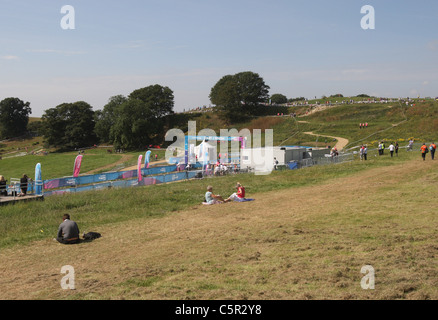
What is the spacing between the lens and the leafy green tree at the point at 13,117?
11369 centimetres

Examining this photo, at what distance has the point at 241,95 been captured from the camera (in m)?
91.9

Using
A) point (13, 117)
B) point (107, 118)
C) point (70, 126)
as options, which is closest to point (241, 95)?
point (107, 118)

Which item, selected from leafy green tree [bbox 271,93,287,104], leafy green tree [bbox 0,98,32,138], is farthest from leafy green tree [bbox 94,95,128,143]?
leafy green tree [bbox 271,93,287,104]

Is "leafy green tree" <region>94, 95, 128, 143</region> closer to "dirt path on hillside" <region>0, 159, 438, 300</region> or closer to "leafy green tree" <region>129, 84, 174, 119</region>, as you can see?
"leafy green tree" <region>129, 84, 174, 119</region>

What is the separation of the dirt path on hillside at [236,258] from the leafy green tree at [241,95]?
74.6 meters

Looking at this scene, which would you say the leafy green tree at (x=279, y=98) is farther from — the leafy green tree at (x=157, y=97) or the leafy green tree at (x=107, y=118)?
the leafy green tree at (x=107, y=118)

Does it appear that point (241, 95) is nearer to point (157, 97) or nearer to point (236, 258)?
point (157, 97)

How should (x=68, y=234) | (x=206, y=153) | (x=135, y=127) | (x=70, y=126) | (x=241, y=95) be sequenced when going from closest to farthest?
(x=68, y=234) → (x=206, y=153) → (x=135, y=127) → (x=70, y=126) → (x=241, y=95)

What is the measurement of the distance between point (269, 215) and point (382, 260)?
6.23 m

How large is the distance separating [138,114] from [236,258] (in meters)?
75.3

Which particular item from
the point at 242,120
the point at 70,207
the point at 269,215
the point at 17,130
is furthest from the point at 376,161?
the point at 17,130
